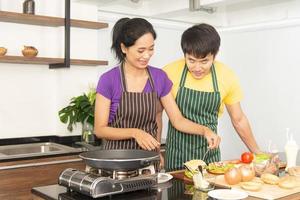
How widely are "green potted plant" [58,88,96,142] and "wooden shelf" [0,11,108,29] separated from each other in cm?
60

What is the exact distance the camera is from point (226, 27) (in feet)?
15.7

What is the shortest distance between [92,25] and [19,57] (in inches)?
29.2

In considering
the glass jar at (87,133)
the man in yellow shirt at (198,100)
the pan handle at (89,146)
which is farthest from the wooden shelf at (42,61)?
the man in yellow shirt at (198,100)

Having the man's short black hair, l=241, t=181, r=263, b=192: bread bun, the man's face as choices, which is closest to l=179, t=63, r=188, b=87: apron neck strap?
the man's face

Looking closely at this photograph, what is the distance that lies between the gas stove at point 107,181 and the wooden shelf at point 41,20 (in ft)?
6.44

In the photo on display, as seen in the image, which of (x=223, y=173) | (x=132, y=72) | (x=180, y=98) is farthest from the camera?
(x=180, y=98)

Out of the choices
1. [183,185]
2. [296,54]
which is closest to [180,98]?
[183,185]

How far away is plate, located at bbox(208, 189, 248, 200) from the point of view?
1496 mm

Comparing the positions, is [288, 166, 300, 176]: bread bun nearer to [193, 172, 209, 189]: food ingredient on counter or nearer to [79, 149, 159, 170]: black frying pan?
[193, 172, 209, 189]: food ingredient on counter

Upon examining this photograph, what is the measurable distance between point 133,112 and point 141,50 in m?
0.34

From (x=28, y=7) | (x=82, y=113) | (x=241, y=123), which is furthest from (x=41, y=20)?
(x=241, y=123)

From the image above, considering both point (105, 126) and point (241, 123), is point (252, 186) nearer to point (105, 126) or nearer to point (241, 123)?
point (105, 126)

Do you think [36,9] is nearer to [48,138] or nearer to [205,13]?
[48,138]

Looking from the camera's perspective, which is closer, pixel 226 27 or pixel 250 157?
pixel 250 157
